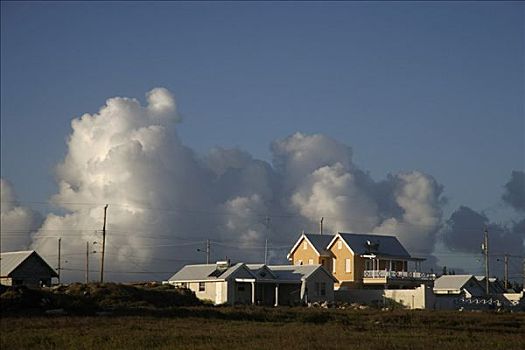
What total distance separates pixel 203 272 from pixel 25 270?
1538 centimetres

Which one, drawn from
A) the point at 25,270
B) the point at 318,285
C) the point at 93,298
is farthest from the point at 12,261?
the point at 318,285

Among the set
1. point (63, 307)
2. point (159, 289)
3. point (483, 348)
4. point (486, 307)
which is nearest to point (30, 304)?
point (63, 307)

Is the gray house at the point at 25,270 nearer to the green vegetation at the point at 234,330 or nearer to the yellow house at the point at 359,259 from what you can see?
the green vegetation at the point at 234,330

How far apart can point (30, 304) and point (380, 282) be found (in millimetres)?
36458

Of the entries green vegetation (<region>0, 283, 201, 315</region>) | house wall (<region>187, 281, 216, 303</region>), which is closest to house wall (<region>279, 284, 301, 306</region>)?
house wall (<region>187, 281, 216, 303</region>)

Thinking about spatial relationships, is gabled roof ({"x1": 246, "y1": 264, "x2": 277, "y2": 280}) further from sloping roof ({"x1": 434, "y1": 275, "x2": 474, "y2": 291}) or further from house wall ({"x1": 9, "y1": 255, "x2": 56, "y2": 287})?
sloping roof ({"x1": 434, "y1": 275, "x2": 474, "y2": 291})

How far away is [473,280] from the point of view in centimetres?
8925

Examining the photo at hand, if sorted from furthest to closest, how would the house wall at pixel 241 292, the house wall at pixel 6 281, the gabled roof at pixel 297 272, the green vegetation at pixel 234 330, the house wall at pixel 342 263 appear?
the house wall at pixel 342 263 < the gabled roof at pixel 297 272 < the house wall at pixel 241 292 < the house wall at pixel 6 281 < the green vegetation at pixel 234 330

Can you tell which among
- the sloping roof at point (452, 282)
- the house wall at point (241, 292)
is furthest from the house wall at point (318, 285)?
the sloping roof at point (452, 282)

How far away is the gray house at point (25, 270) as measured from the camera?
7450 cm

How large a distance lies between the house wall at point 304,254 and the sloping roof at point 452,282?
13449 millimetres

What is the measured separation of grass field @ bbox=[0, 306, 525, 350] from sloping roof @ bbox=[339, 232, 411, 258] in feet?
107

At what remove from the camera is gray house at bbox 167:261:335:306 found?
2936 inches

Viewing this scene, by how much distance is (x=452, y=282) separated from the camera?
293ft
